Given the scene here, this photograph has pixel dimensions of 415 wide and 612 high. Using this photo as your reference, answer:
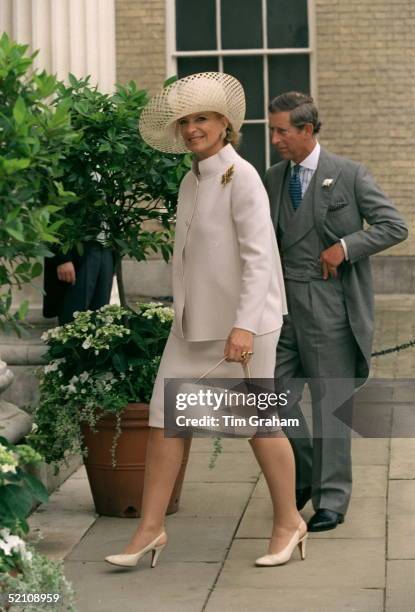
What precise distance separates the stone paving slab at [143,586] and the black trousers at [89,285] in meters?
2.25

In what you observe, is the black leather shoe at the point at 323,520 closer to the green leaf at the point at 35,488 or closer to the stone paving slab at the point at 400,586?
the stone paving slab at the point at 400,586

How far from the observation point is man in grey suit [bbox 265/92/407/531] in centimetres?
617

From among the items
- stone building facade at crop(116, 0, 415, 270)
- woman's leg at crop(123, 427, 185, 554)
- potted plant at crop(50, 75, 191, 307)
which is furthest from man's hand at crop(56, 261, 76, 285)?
stone building facade at crop(116, 0, 415, 270)

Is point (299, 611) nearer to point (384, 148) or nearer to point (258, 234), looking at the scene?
point (258, 234)

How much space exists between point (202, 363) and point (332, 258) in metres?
0.91

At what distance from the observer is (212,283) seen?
5477 millimetres

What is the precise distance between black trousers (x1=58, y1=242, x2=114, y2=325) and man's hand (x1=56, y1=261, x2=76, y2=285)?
0.15ft

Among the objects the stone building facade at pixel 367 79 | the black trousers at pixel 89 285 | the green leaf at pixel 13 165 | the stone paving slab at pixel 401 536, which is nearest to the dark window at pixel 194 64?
the stone building facade at pixel 367 79

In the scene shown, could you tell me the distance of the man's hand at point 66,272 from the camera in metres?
7.53

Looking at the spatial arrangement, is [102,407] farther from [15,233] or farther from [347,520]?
[15,233]

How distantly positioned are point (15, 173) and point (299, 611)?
1785 millimetres

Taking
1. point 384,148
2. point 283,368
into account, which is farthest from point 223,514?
point 384,148

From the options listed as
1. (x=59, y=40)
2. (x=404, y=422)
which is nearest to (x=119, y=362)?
(x=59, y=40)

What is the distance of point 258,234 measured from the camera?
17.7 feet
